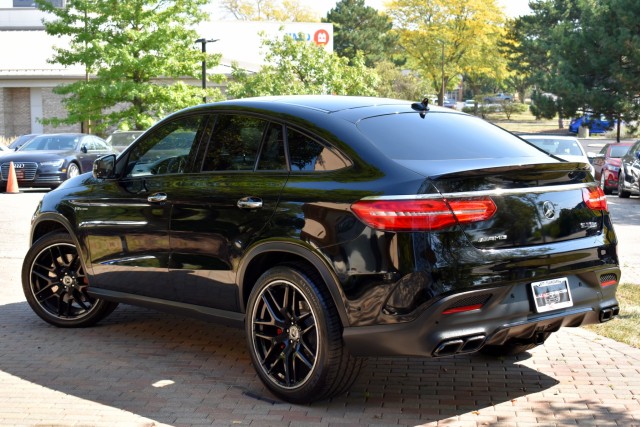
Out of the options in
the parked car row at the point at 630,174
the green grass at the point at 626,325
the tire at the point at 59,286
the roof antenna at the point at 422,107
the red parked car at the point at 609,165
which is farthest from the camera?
the red parked car at the point at 609,165

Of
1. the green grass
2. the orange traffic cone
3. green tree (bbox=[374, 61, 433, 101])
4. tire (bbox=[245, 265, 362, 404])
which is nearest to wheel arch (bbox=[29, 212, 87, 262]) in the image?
tire (bbox=[245, 265, 362, 404])

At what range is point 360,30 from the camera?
8431 centimetres

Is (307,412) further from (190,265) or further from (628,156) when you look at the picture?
(628,156)

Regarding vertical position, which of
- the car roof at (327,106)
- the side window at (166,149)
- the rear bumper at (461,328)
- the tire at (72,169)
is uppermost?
the car roof at (327,106)

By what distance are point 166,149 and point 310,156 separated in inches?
60.2

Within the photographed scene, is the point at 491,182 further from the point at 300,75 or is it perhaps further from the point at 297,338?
the point at 300,75

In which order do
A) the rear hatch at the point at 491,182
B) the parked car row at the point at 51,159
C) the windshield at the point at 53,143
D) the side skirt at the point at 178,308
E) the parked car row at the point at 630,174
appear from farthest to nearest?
1. the windshield at the point at 53,143
2. the parked car row at the point at 51,159
3. the parked car row at the point at 630,174
4. the side skirt at the point at 178,308
5. the rear hatch at the point at 491,182

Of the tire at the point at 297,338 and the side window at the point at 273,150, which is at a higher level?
the side window at the point at 273,150

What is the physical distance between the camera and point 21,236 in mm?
14242

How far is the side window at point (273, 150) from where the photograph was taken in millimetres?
5984

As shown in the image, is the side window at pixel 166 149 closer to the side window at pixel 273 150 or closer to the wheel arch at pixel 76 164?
the side window at pixel 273 150

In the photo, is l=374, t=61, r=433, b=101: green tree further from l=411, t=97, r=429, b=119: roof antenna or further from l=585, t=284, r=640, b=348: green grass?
l=411, t=97, r=429, b=119: roof antenna

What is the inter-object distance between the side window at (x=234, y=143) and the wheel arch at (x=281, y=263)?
602 mm

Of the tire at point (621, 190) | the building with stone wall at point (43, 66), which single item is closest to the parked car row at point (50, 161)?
the tire at point (621, 190)
